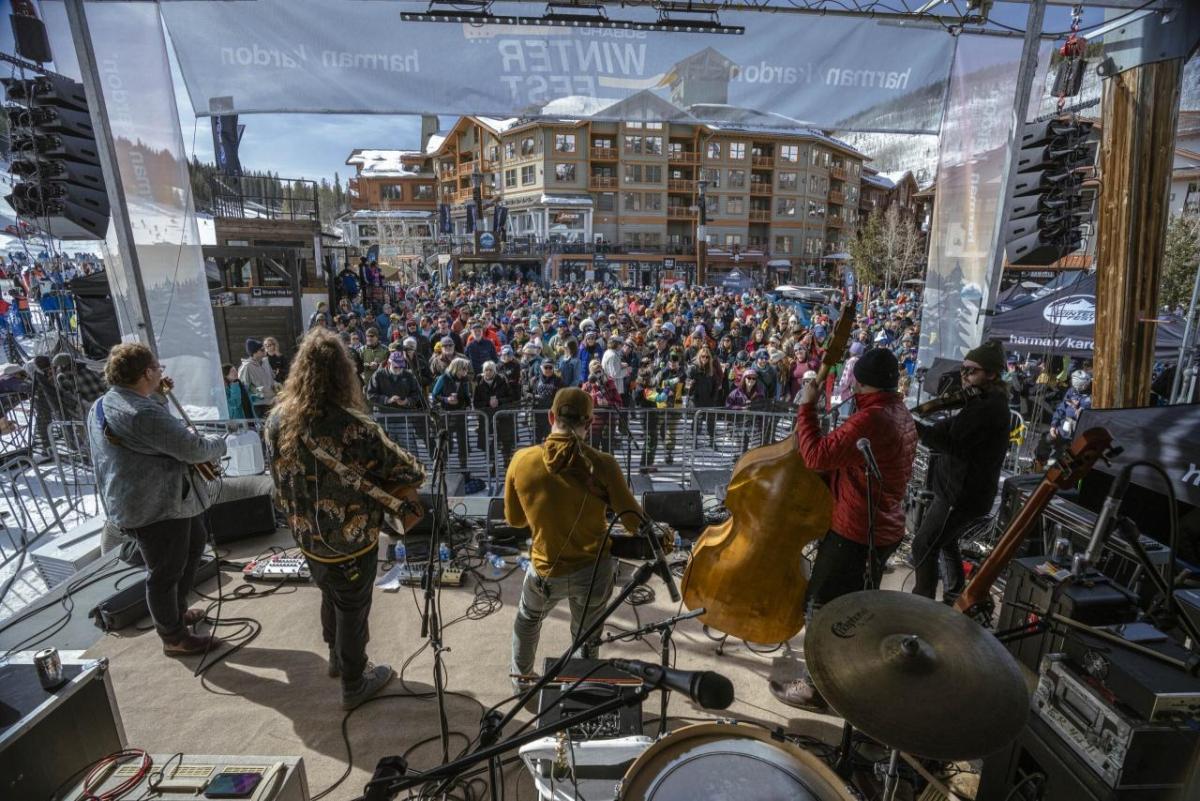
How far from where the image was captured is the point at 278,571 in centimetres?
443

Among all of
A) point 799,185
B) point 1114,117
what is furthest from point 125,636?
point 799,185

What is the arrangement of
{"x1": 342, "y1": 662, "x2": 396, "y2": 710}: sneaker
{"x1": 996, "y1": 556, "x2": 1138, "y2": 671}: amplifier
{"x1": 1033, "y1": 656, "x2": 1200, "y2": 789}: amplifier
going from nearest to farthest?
{"x1": 1033, "y1": 656, "x2": 1200, "y2": 789}: amplifier, {"x1": 996, "y1": 556, "x2": 1138, "y2": 671}: amplifier, {"x1": 342, "y1": 662, "x2": 396, "y2": 710}: sneaker

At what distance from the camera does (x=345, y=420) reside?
8.85ft

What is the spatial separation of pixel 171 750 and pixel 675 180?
48.6 m

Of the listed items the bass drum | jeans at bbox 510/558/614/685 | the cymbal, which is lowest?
jeans at bbox 510/558/614/685

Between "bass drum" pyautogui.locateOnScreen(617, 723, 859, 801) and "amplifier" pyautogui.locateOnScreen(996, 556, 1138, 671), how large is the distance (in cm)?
135

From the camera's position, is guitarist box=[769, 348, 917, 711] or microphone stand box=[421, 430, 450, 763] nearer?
microphone stand box=[421, 430, 450, 763]

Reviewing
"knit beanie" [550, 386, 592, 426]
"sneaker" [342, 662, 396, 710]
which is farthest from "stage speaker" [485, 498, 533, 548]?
"knit beanie" [550, 386, 592, 426]

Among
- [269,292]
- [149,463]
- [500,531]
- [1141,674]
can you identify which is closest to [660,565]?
[1141,674]

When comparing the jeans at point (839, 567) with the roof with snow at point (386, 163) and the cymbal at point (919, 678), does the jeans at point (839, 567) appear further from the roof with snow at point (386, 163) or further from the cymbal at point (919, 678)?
the roof with snow at point (386, 163)

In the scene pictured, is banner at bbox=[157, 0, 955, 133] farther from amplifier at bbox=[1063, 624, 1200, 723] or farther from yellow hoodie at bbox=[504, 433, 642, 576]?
amplifier at bbox=[1063, 624, 1200, 723]

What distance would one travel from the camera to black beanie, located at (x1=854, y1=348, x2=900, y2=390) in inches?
108

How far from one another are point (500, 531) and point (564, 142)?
144 ft

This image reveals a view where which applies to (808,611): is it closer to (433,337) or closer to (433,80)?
(433,80)
